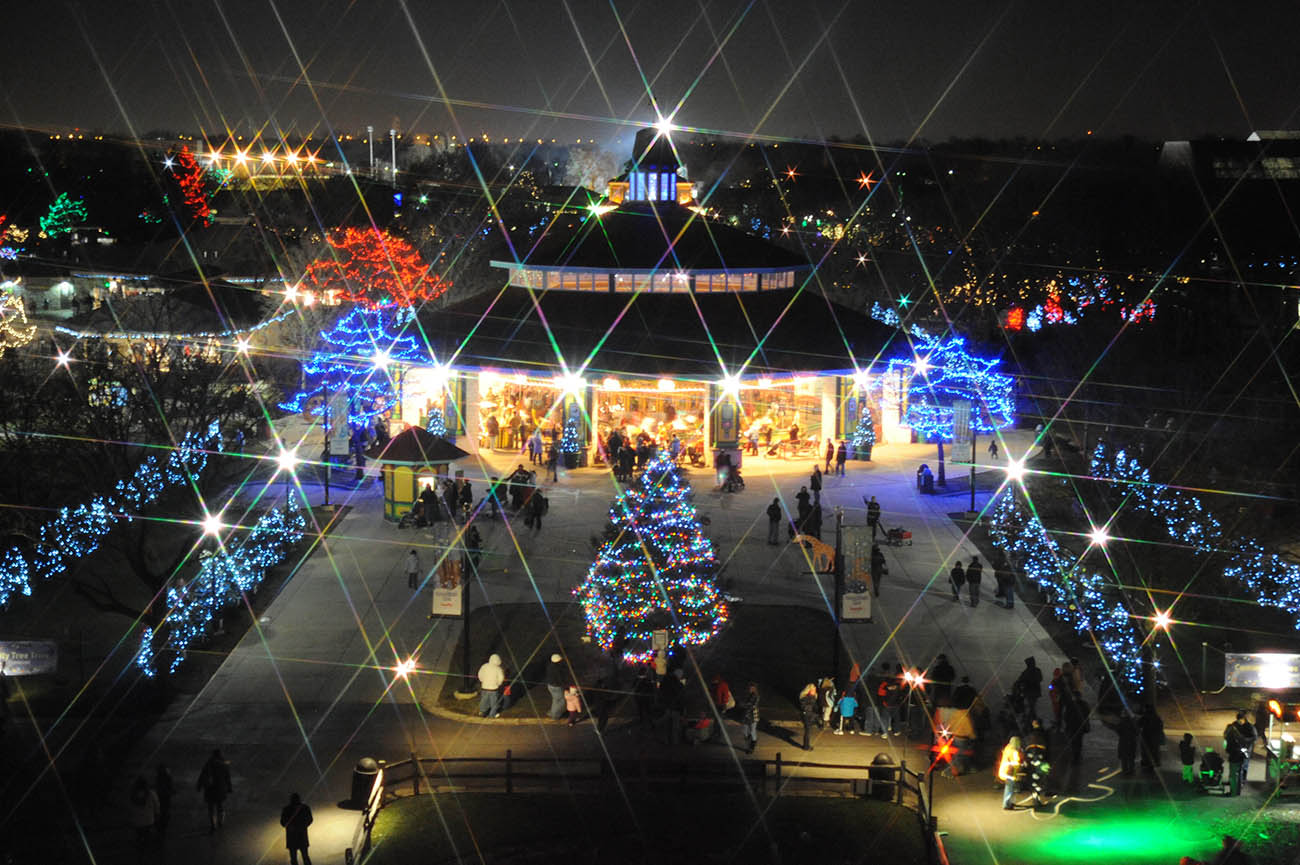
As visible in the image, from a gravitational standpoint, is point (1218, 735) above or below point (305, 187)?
below

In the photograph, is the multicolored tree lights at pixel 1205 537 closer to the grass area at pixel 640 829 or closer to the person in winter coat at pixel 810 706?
the person in winter coat at pixel 810 706

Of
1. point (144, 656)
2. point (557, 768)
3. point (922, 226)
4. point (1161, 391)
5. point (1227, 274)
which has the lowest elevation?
point (557, 768)

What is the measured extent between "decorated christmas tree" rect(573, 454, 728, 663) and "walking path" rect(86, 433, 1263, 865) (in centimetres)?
217

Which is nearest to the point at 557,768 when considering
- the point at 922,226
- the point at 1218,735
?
the point at 1218,735

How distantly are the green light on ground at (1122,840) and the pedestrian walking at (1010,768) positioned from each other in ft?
2.14

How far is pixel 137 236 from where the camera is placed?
342 ft

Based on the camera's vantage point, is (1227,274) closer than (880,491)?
No

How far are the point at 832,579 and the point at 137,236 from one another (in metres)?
87.6

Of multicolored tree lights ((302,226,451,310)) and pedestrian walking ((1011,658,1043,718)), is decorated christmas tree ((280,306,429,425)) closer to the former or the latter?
multicolored tree lights ((302,226,451,310))

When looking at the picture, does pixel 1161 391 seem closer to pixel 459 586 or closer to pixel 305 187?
pixel 459 586

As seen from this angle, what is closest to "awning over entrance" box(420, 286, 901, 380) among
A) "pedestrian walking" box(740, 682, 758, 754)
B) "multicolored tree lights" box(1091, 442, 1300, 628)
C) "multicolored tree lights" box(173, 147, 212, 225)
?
"multicolored tree lights" box(1091, 442, 1300, 628)

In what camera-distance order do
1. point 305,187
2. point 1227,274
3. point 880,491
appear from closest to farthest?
point 880,491 < point 1227,274 < point 305,187

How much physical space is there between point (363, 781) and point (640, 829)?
11.5 ft

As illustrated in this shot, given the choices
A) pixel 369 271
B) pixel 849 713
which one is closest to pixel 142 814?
pixel 849 713
